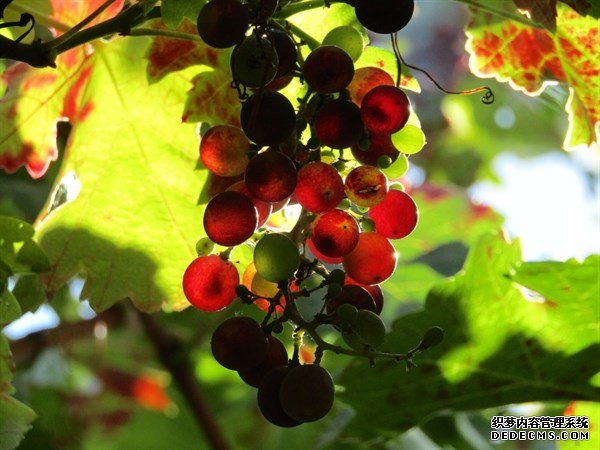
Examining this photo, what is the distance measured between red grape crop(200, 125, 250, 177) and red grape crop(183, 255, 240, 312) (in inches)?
4.1

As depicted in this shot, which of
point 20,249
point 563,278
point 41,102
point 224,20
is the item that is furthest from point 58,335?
point 224,20

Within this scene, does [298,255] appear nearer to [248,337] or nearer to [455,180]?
[248,337]

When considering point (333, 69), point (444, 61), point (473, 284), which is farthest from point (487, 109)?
point (333, 69)

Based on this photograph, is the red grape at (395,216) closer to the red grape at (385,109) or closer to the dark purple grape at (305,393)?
the red grape at (385,109)

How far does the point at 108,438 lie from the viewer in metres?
3.05

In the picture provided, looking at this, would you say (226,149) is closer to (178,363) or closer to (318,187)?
(318,187)

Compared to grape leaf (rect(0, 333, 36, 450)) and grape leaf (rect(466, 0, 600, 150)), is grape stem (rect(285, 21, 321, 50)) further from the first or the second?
grape leaf (rect(0, 333, 36, 450))

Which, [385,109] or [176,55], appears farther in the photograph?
[176,55]

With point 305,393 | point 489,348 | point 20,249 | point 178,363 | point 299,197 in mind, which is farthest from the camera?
point 178,363

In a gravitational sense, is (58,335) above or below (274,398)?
below

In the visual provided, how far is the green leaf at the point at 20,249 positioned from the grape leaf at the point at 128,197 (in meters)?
0.11

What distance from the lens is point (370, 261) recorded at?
38.3 inches

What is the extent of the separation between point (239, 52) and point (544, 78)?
0.51 metres

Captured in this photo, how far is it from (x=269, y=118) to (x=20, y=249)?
437 mm
